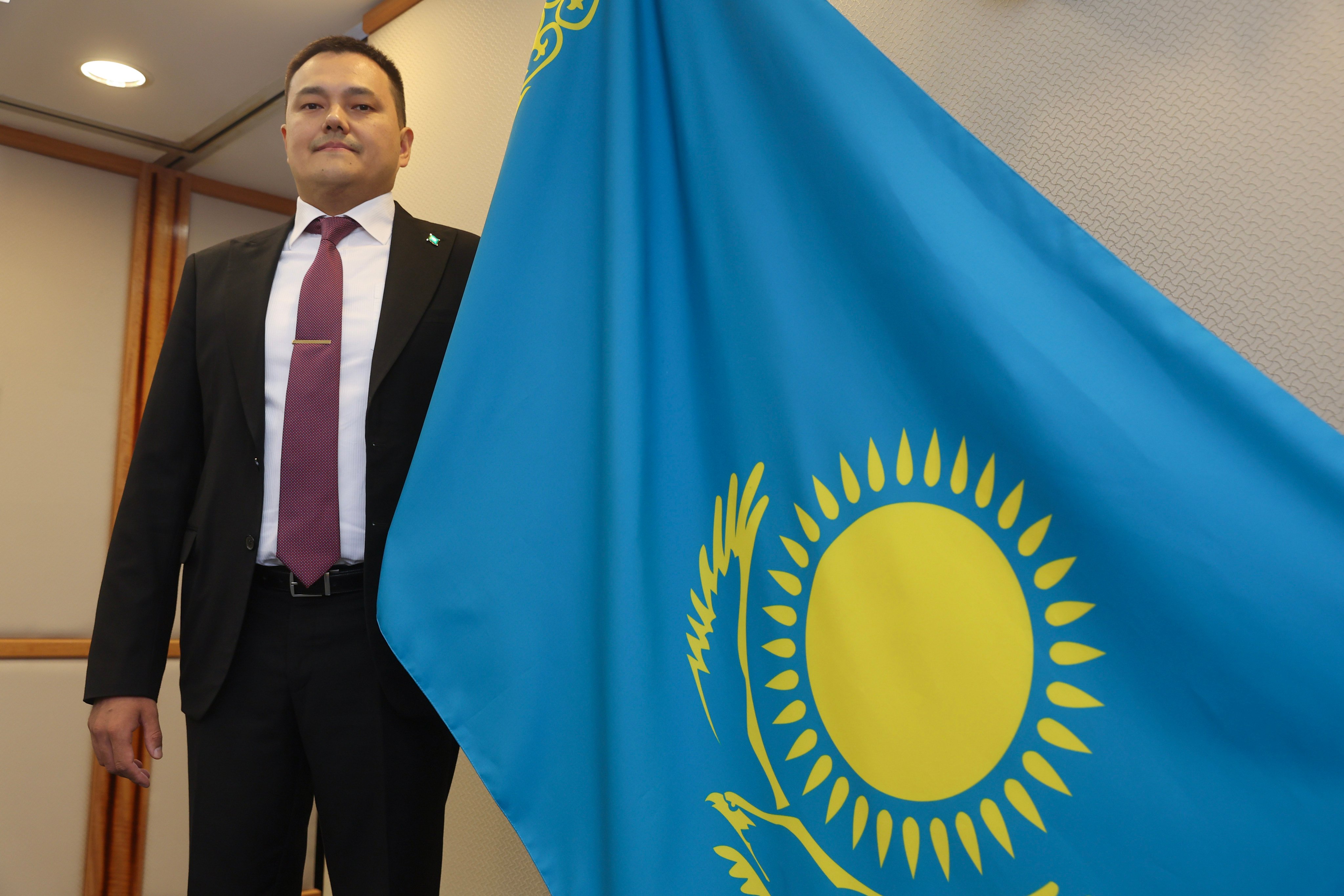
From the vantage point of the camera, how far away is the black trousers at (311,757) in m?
1.12

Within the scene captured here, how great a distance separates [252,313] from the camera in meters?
1.25

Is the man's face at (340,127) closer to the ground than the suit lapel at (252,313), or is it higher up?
higher up

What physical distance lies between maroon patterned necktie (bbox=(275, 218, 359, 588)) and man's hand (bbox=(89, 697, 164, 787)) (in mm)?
311

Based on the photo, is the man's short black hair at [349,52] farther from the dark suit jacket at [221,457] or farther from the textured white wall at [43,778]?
the textured white wall at [43,778]

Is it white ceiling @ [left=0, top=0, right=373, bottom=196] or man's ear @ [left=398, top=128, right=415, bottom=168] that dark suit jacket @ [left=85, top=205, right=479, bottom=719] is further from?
white ceiling @ [left=0, top=0, right=373, bottom=196]

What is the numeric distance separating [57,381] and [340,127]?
237 centimetres

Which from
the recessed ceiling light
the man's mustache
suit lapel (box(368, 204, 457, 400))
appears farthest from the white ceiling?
suit lapel (box(368, 204, 457, 400))

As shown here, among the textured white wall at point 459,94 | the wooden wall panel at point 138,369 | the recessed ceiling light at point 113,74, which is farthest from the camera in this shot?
the wooden wall panel at point 138,369

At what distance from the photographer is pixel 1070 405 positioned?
71cm

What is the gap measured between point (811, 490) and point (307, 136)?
972mm

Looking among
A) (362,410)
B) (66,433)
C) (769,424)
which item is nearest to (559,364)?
(769,424)

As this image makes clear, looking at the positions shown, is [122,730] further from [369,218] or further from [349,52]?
[349,52]

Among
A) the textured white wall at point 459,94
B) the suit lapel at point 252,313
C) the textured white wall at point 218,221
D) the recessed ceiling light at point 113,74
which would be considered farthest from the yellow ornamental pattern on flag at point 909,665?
the textured white wall at point 218,221

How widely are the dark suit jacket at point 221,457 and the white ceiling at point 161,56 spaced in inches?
53.3
